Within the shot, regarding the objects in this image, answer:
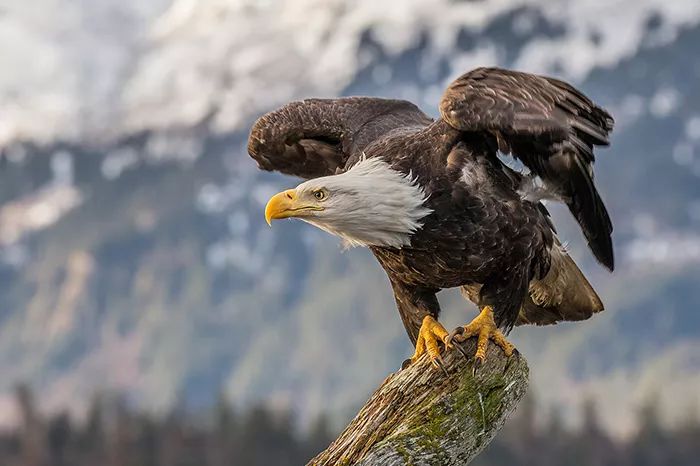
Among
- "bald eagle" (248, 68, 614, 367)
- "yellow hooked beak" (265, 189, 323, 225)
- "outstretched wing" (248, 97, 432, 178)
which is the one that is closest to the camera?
"yellow hooked beak" (265, 189, 323, 225)

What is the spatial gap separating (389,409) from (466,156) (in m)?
2.20

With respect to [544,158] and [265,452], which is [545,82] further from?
[265,452]

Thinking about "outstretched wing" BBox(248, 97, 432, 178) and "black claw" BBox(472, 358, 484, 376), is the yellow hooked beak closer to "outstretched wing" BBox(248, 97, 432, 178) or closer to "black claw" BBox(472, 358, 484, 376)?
"black claw" BBox(472, 358, 484, 376)

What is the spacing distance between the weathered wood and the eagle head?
0.99 meters

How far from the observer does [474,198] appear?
328 inches

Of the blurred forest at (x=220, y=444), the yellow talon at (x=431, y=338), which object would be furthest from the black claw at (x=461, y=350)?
the blurred forest at (x=220, y=444)

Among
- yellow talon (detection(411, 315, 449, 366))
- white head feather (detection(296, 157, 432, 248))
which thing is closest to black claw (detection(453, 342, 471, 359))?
yellow talon (detection(411, 315, 449, 366))

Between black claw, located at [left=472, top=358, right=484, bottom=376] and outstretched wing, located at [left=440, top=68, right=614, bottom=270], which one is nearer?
black claw, located at [left=472, top=358, right=484, bottom=376]

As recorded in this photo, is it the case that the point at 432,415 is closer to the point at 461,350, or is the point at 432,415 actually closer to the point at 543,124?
the point at 461,350

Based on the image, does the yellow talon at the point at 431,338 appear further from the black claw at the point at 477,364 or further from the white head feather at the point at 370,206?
the white head feather at the point at 370,206

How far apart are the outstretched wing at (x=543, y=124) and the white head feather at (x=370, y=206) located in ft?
2.12

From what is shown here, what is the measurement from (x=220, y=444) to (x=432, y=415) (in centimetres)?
5564

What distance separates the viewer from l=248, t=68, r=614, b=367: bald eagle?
7.87 metres

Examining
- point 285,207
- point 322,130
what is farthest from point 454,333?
point 322,130
